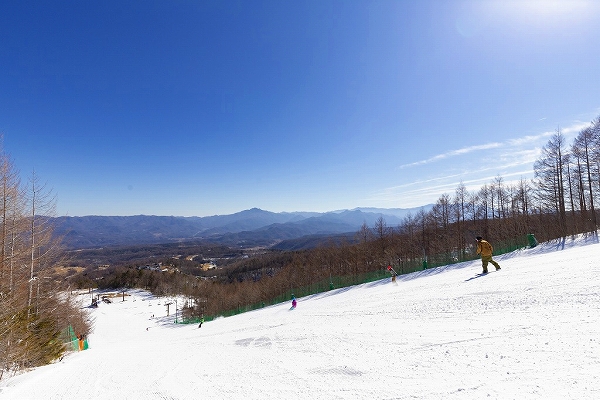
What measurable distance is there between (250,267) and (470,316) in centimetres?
15739

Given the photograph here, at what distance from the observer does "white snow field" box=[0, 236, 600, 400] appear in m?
3.67

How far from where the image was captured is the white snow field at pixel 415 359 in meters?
3.67

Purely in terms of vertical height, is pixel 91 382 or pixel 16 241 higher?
pixel 16 241

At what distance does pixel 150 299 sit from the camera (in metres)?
113

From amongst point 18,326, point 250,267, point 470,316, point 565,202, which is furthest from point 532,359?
point 250,267

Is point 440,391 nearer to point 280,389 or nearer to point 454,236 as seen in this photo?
point 280,389

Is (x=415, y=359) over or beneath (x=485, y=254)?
Answer: beneath

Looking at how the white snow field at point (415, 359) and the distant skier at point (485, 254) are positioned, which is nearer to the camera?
the white snow field at point (415, 359)

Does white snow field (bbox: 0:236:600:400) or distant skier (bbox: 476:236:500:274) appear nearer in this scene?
white snow field (bbox: 0:236:600:400)

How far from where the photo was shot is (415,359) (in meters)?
4.77

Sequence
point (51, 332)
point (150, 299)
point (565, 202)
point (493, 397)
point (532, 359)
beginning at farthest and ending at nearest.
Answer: point (150, 299), point (565, 202), point (51, 332), point (532, 359), point (493, 397)

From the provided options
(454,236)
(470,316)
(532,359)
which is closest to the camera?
(532,359)

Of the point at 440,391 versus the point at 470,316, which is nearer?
the point at 440,391

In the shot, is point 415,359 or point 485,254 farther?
point 485,254
